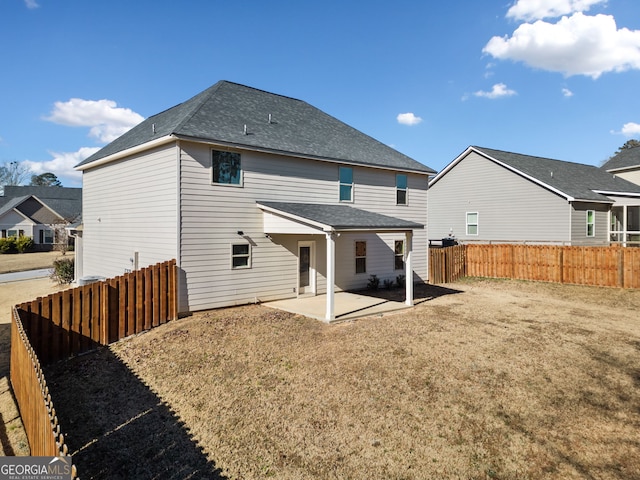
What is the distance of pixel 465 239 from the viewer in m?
26.6

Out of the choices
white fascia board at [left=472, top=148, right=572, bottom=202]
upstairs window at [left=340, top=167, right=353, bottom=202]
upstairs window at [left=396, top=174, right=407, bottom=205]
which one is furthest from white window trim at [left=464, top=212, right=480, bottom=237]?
upstairs window at [left=340, top=167, right=353, bottom=202]

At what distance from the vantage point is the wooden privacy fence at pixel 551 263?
17141 mm

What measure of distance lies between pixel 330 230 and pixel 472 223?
1822cm

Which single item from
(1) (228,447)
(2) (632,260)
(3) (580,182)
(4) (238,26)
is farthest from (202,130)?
(3) (580,182)

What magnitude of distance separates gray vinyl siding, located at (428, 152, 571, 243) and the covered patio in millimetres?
12936

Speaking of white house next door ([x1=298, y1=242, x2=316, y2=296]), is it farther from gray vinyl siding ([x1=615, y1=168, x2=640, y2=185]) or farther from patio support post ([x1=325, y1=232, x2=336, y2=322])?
gray vinyl siding ([x1=615, y1=168, x2=640, y2=185])

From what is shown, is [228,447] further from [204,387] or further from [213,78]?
[213,78]

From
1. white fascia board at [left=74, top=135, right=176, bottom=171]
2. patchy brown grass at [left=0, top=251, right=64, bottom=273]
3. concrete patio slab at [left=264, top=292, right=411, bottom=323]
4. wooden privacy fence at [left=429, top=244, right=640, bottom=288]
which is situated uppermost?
white fascia board at [left=74, top=135, right=176, bottom=171]

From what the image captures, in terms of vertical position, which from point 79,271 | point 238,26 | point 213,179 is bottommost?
point 79,271

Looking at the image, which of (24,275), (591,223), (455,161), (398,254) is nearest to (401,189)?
(398,254)

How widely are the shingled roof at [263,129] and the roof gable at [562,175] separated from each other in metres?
8.61

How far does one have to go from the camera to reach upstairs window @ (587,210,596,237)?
910 inches

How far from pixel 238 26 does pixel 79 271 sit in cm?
1430

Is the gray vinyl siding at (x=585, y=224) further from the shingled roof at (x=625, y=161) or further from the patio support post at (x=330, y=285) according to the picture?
the patio support post at (x=330, y=285)
